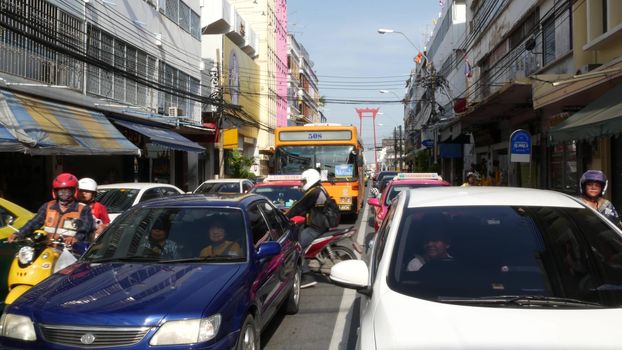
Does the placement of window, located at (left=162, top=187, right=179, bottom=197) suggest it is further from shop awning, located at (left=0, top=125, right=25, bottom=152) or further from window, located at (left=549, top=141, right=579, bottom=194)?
window, located at (left=549, top=141, right=579, bottom=194)

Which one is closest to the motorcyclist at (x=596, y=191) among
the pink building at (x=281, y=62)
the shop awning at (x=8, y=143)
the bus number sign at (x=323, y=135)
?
the shop awning at (x=8, y=143)

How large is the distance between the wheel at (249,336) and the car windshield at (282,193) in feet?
28.4

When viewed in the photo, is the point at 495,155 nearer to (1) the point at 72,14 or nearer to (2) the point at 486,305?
(1) the point at 72,14

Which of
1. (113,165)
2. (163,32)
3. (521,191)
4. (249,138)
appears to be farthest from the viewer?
(249,138)

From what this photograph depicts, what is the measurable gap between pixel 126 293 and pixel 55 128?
10.0 meters

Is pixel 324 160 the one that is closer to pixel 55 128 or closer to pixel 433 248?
pixel 55 128

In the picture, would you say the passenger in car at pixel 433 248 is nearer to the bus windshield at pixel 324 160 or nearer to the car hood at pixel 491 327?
the car hood at pixel 491 327

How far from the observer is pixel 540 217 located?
3717 mm

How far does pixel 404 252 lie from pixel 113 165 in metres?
19.9

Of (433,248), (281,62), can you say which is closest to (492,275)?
(433,248)

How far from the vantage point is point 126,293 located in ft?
13.6

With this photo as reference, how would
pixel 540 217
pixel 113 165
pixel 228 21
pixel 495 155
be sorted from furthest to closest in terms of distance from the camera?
pixel 228 21
pixel 495 155
pixel 113 165
pixel 540 217

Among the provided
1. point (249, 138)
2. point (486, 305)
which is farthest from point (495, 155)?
point (486, 305)

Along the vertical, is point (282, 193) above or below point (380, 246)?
above
